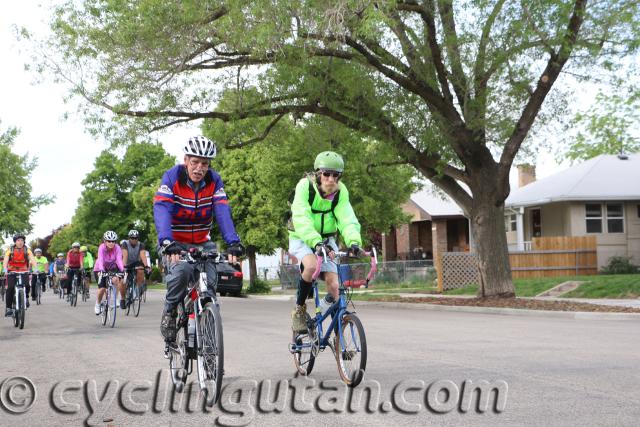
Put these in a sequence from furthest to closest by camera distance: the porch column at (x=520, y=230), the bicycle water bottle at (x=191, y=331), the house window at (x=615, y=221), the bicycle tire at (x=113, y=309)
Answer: the porch column at (x=520, y=230) → the house window at (x=615, y=221) → the bicycle tire at (x=113, y=309) → the bicycle water bottle at (x=191, y=331)

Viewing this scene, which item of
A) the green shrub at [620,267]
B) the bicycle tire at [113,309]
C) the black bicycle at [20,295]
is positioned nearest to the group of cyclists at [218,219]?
the bicycle tire at [113,309]

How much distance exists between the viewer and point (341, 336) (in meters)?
7.26

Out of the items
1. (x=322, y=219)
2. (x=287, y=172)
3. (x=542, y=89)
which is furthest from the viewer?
(x=287, y=172)

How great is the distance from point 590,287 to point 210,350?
19754 millimetres

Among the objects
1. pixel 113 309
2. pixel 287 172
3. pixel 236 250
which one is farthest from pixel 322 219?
pixel 287 172

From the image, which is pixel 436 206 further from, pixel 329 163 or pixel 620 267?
pixel 329 163

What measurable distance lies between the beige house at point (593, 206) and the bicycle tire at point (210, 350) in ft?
90.6

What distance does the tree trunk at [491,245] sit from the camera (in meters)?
22.2

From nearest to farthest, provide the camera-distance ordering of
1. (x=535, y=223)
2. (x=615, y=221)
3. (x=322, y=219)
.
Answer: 1. (x=322, y=219)
2. (x=615, y=221)
3. (x=535, y=223)

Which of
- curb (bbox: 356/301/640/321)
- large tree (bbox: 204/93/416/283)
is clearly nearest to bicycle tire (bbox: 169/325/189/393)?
curb (bbox: 356/301/640/321)

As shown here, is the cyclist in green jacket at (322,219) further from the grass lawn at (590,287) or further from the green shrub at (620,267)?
the green shrub at (620,267)

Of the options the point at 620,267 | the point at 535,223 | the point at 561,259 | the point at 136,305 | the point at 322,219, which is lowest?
the point at 136,305

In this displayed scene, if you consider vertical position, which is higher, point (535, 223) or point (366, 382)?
point (535, 223)
